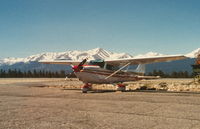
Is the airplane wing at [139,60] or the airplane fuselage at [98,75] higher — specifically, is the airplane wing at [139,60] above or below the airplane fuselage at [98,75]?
above

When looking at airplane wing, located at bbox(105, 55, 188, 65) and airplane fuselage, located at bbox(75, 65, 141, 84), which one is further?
airplane wing, located at bbox(105, 55, 188, 65)

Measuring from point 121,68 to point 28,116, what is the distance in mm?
13394

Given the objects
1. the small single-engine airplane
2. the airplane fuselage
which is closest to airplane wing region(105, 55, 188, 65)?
the small single-engine airplane

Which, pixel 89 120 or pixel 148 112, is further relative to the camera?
pixel 148 112

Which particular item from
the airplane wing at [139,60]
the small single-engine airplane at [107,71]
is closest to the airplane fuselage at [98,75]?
the small single-engine airplane at [107,71]

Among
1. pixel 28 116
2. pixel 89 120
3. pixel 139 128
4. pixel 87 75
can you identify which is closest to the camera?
pixel 139 128

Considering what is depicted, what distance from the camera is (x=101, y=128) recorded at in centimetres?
613

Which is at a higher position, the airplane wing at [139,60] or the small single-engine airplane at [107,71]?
the airplane wing at [139,60]

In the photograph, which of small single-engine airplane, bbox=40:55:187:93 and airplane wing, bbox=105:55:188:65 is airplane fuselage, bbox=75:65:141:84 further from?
airplane wing, bbox=105:55:188:65

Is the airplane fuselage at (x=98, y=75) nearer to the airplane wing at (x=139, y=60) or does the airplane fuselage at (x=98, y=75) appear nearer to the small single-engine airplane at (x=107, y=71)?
the small single-engine airplane at (x=107, y=71)

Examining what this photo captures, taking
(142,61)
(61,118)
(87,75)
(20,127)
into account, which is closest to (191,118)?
(61,118)

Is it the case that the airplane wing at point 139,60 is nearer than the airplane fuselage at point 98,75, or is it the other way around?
the airplane fuselage at point 98,75

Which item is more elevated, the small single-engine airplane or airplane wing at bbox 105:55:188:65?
airplane wing at bbox 105:55:188:65

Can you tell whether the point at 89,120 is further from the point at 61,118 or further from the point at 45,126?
the point at 45,126
